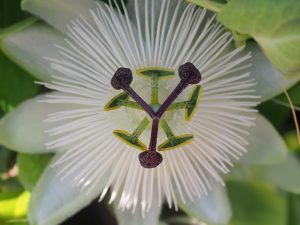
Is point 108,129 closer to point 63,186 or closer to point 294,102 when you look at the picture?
point 63,186

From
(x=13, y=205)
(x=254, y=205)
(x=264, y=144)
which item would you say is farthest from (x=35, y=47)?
(x=254, y=205)

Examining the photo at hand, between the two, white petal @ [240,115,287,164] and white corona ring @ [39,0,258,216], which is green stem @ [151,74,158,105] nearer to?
white corona ring @ [39,0,258,216]

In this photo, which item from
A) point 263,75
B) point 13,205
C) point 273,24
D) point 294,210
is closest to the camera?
point 273,24

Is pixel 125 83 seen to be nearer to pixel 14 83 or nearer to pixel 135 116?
pixel 135 116

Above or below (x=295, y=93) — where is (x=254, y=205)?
below

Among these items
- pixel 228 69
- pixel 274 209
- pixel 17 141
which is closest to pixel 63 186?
pixel 17 141

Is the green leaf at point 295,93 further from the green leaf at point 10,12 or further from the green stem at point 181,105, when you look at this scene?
the green leaf at point 10,12
